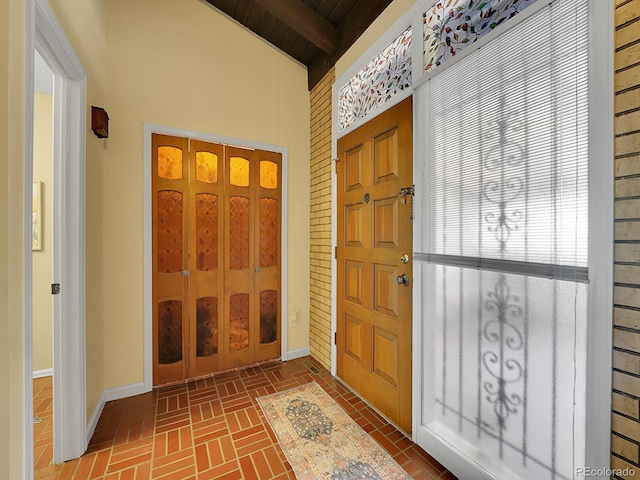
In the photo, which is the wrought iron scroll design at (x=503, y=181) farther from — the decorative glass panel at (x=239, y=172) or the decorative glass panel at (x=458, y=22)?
the decorative glass panel at (x=239, y=172)

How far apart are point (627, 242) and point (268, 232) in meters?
2.55

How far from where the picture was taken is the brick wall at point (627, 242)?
0.91 metres

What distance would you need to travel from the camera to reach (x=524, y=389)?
1248mm

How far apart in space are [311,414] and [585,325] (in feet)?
5.75

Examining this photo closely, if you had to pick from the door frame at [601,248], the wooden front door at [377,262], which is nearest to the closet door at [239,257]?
the wooden front door at [377,262]

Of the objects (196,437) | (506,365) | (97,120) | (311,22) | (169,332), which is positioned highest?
(311,22)

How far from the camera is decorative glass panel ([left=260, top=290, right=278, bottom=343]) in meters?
2.90

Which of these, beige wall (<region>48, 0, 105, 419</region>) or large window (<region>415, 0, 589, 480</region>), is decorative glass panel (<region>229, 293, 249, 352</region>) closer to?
beige wall (<region>48, 0, 105, 419</region>)

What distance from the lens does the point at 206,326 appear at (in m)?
2.62

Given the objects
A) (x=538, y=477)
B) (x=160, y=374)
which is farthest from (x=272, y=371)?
(x=538, y=477)

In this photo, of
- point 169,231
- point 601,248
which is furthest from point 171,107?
point 601,248

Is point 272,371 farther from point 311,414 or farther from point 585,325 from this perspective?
point 585,325

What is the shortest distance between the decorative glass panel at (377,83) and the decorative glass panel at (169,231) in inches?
65.5

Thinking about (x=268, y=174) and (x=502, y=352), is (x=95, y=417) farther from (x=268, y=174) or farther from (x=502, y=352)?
(x=502, y=352)
